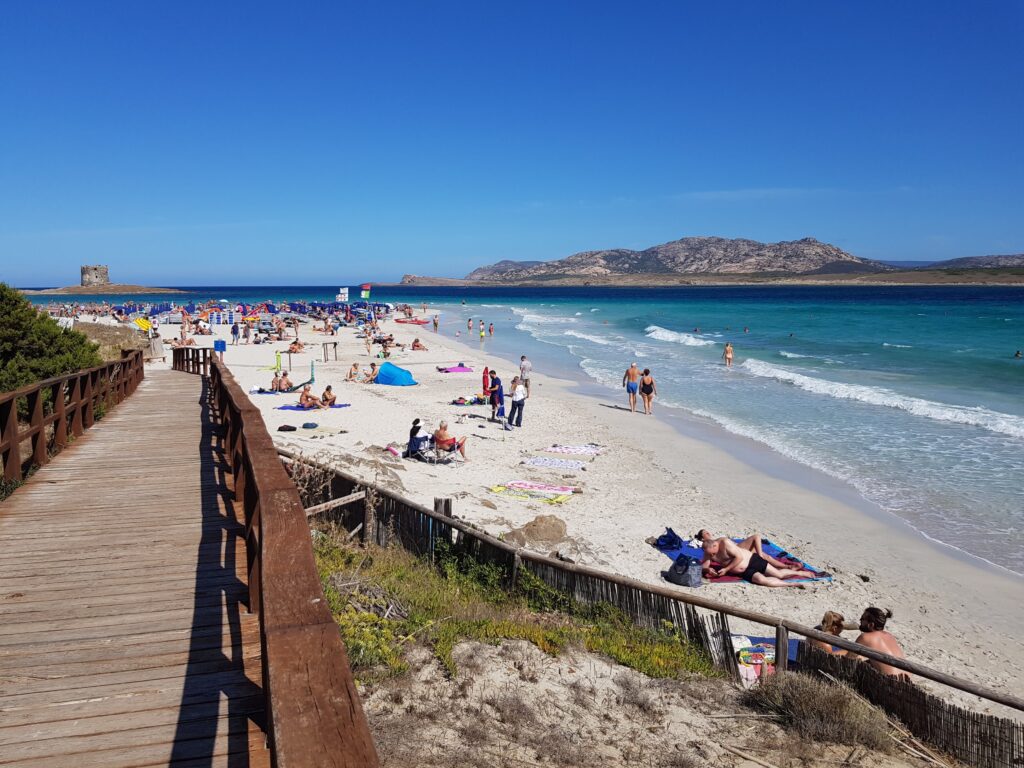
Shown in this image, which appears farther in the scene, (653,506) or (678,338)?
(678,338)

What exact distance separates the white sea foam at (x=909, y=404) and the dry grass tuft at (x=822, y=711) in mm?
17024

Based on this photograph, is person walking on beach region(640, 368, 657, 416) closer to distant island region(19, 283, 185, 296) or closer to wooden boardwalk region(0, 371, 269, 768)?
wooden boardwalk region(0, 371, 269, 768)

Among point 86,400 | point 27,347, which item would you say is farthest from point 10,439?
point 27,347

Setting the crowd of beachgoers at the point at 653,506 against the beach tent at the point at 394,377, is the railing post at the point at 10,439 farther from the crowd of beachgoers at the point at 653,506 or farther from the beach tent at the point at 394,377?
the beach tent at the point at 394,377

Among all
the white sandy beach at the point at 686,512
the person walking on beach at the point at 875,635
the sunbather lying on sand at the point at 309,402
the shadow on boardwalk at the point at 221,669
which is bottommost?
the white sandy beach at the point at 686,512

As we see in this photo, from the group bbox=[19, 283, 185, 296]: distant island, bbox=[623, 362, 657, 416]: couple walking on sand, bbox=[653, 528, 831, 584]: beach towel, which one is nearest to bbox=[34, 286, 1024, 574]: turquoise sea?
bbox=[623, 362, 657, 416]: couple walking on sand

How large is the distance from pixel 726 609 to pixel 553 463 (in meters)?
9.13

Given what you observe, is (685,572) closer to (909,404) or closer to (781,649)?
(781,649)

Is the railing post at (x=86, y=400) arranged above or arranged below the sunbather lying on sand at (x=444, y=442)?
above

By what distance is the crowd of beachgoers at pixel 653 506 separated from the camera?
8711mm

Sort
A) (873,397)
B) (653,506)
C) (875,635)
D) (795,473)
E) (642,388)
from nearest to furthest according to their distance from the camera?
1. (875,635)
2. (653,506)
3. (795,473)
4. (642,388)
5. (873,397)

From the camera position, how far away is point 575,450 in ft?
53.4

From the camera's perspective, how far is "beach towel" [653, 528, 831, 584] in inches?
371

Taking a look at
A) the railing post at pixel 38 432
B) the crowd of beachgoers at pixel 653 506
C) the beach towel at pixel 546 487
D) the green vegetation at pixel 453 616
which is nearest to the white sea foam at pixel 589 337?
the crowd of beachgoers at pixel 653 506
